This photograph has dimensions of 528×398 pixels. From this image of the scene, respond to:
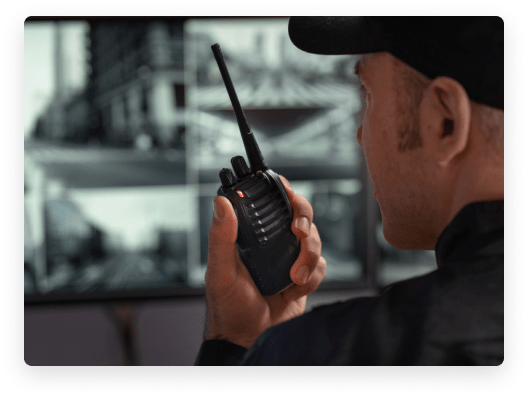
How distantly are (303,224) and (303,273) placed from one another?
8 cm

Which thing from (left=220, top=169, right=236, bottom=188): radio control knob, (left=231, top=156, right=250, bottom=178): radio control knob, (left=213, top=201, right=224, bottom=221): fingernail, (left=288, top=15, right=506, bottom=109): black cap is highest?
(left=288, top=15, right=506, bottom=109): black cap

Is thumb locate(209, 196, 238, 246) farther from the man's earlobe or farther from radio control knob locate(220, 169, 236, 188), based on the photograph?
the man's earlobe

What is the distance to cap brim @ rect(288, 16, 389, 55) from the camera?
0.48 m

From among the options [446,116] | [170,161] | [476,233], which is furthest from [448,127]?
[170,161]

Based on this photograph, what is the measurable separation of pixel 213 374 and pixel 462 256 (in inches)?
12.6

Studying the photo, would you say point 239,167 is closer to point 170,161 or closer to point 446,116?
point 446,116

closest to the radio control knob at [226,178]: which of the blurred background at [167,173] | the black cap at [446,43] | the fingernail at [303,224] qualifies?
the fingernail at [303,224]

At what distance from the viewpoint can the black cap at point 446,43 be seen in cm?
45

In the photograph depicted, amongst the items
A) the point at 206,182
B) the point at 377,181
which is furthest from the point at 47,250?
the point at 377,181

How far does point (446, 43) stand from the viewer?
45 cm

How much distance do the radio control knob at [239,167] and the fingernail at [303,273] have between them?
0.16 metres

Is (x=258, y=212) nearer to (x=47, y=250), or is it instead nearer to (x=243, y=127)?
(x=243, y=127)

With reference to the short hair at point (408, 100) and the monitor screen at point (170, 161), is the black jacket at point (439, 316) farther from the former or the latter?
the monitor screen at point (170, 161)

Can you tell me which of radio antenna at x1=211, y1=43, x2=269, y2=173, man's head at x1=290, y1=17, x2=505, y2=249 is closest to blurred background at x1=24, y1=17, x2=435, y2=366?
radio antenna at x1=211, y1=43, x2=269, y2=173
